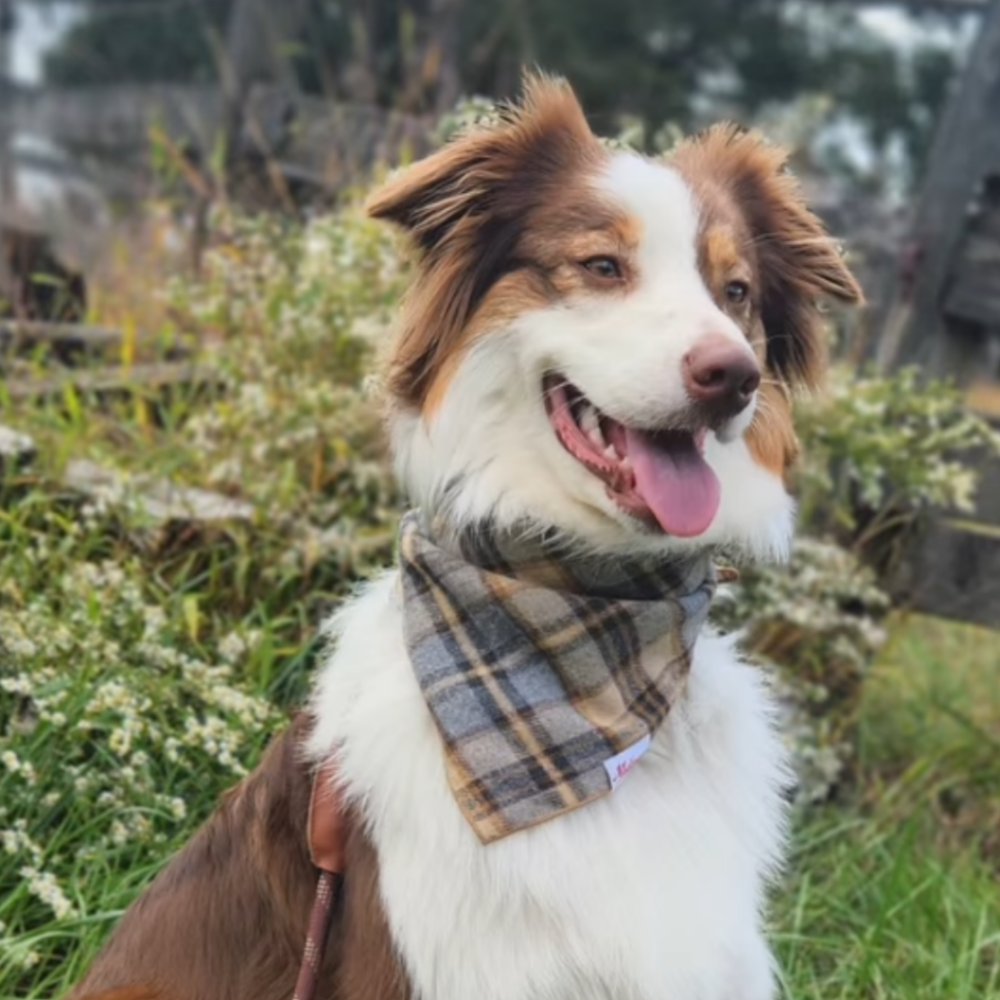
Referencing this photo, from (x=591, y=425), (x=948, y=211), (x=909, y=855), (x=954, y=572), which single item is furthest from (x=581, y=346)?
(x=948, y=211)

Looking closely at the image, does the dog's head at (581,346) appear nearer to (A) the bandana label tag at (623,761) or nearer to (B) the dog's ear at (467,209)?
(B) the dog's ear at (467,209)

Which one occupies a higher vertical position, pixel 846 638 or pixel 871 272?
pixel 871 272

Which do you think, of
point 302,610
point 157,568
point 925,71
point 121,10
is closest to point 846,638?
point 302,610

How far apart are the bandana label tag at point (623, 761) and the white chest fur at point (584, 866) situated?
3 cm

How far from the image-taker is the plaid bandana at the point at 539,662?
2.16m

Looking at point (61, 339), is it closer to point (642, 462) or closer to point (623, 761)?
point (642, 462)

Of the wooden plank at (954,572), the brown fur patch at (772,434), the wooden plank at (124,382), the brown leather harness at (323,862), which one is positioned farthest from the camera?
the wooden plank at (124,382)

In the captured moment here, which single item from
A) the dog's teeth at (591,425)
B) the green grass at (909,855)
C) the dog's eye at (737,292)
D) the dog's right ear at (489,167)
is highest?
the dog's right ear at (489,167)

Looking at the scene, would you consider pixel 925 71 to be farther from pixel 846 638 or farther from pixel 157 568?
pixel 157 568

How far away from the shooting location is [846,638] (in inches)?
173

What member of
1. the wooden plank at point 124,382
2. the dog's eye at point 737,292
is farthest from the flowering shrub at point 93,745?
the dog's eye at point 737,292

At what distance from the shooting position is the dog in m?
2.12

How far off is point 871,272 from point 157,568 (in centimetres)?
335

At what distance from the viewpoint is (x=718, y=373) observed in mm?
2090
